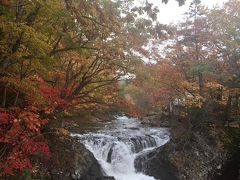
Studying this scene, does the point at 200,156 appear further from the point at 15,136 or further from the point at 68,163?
the point at 15,136

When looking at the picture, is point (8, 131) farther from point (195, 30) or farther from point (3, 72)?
point (195, 30)

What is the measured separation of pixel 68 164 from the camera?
1391cm

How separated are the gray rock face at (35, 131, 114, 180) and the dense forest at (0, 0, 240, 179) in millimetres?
589

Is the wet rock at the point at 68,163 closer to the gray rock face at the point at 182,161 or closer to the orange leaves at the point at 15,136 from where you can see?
the orange leaves at the point at 15,136

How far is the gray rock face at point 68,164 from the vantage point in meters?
13.0

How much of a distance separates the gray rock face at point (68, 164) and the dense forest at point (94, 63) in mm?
589

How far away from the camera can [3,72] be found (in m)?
9.34

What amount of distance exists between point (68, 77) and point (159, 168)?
271 inches

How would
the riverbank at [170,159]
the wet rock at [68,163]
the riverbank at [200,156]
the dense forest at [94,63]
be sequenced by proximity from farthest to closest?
the riverbank at [200,156], the riverbank at [170,159], the wet rock at [68,163], the dense forest at [94,63]

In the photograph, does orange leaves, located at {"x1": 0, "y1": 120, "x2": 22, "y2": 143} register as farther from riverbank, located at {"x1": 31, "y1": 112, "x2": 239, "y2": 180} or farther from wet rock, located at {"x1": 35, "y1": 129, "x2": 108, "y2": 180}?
riverbank, located at {"x1": 31, "y1": 112, "x2": 239, "y2": 180}

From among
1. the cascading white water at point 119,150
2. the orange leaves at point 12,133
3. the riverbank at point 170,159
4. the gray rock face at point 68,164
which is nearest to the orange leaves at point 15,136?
the orange leaves at point 12,133

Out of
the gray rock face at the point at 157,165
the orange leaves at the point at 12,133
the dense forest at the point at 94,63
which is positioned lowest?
the gray rock face at the point at 157,165

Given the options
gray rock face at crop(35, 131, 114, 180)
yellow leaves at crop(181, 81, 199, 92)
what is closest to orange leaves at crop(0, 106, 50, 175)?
gray rock face at crop(35, 131, 114, 180)

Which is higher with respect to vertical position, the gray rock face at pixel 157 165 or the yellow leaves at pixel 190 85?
the yellow leaves at pixel 190 85
